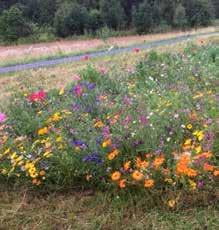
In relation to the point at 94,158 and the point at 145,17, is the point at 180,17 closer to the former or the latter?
the point at 145,17

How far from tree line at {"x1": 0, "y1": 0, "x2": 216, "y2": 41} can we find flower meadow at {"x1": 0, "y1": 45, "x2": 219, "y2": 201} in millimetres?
44353

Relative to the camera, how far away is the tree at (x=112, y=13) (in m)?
55.2

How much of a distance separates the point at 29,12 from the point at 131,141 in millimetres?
56602

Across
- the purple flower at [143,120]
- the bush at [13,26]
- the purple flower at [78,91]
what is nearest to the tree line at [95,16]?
the bush at [13,26]

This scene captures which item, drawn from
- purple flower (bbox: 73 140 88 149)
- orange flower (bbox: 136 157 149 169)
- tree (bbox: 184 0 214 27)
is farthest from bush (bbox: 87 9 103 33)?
orange flower (bbox: 136 157 149 169)

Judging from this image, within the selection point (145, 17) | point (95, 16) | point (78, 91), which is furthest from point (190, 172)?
point (145, 17)

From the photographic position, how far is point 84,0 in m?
59.0

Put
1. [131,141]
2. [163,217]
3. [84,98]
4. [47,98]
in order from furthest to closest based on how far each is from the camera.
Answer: [47,98], [84,98], [131,141], [163,217]

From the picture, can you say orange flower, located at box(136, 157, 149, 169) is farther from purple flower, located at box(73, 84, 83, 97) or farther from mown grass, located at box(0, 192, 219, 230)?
purple flower, located at box(73, 84, 83, 97)

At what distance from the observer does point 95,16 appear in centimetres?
5372

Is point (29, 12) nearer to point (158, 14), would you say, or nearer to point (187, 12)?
point (158, 14)

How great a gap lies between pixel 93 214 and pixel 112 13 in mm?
53388

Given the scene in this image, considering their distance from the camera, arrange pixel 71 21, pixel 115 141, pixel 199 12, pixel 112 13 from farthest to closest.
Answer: pixel 199 12 → pixel 112 13 → pixel 71 21 → pixel 115 141

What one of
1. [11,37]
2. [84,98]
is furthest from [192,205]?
[11,37]
